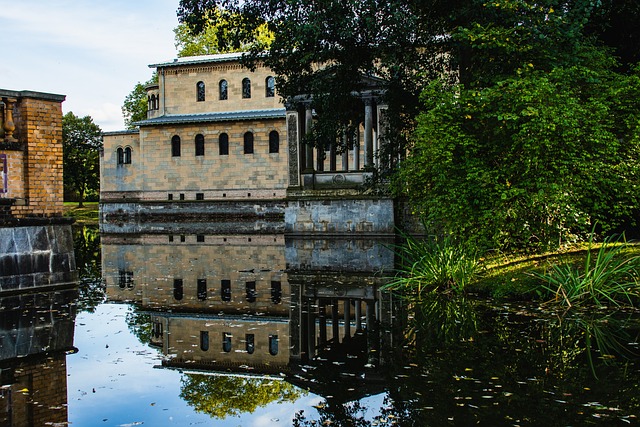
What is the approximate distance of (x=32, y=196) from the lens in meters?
14.2

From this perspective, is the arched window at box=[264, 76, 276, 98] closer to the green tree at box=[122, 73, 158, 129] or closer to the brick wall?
the green tree at box=[122, 73, 158, 129]

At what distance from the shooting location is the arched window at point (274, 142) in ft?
158

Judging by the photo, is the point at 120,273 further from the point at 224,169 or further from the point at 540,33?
the point at 224,169

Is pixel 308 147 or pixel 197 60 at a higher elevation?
pixel 197 60

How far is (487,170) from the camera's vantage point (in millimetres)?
13758

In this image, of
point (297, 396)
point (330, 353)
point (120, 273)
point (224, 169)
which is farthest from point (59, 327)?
point (224, 169)

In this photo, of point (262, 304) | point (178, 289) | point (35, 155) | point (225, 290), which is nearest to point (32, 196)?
point (35, 155)

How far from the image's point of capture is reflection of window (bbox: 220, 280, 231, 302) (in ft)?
43.5

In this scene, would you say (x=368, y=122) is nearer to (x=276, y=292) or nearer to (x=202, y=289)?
(x=202, y=289)

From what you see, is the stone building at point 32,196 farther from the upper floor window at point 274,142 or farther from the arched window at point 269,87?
the arched window at point 269,87

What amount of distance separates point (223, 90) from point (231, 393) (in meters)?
46.0

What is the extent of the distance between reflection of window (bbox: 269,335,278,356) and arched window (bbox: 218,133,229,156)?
40.9m

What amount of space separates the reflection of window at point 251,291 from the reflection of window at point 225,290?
40cm

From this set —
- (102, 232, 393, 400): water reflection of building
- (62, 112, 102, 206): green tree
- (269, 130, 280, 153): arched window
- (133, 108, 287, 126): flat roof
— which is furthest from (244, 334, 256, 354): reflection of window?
(62, 112, 102, 206): green tree
